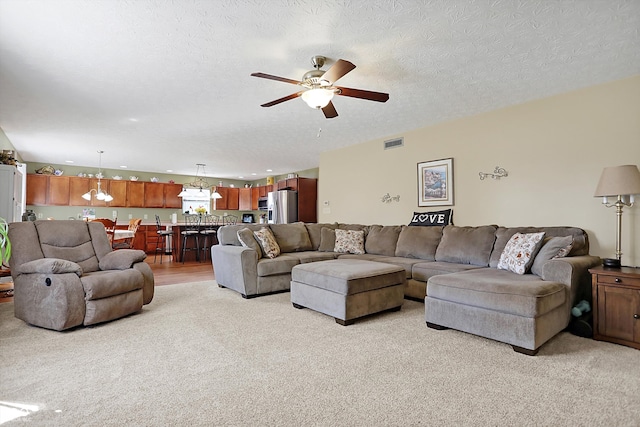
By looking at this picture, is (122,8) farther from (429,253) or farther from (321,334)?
(429,253)

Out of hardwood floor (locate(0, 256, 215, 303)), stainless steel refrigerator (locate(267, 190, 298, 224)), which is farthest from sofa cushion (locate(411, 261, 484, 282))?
stainless steel refrigerator (locate(267, 190, 298, 224))

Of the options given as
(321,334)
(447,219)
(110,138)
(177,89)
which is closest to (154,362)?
(321,334)

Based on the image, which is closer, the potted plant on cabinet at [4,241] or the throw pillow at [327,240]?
the potted plant on cabinet at [4,241]

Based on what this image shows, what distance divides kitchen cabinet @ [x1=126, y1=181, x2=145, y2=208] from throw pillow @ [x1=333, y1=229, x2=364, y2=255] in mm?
6686

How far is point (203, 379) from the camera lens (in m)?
1.96

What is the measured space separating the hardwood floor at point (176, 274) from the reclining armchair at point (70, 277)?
54.9 inches

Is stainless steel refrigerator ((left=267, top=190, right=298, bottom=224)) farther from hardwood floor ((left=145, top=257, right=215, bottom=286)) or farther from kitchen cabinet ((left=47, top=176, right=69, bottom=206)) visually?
kitchen cabinet ((left=47, top=176, right=69, bottom=206))

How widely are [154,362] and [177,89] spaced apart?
2743mm

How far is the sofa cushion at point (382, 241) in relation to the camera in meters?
4.75

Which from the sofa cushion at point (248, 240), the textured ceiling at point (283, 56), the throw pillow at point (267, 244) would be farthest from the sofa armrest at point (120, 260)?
the textured ceiling at point (283, 56)

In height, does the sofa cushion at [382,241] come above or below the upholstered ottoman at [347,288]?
above

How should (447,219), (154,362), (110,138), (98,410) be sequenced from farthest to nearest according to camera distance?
(110,138)
(447,219)
(154,362)
(98,410)

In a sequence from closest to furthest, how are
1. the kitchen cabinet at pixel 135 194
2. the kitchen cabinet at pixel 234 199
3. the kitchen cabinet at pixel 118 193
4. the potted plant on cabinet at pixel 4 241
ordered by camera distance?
A: the potted plant on cabinet at pixel 4 241 < the kitchen cabinet at pixel 118 193 < the kitchen cabinet at pixel 135 194 < the kitchen cabinet at pixel 234 199

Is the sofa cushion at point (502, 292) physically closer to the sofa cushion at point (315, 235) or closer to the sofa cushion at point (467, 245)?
the sofa cushion at point (467, 245)
